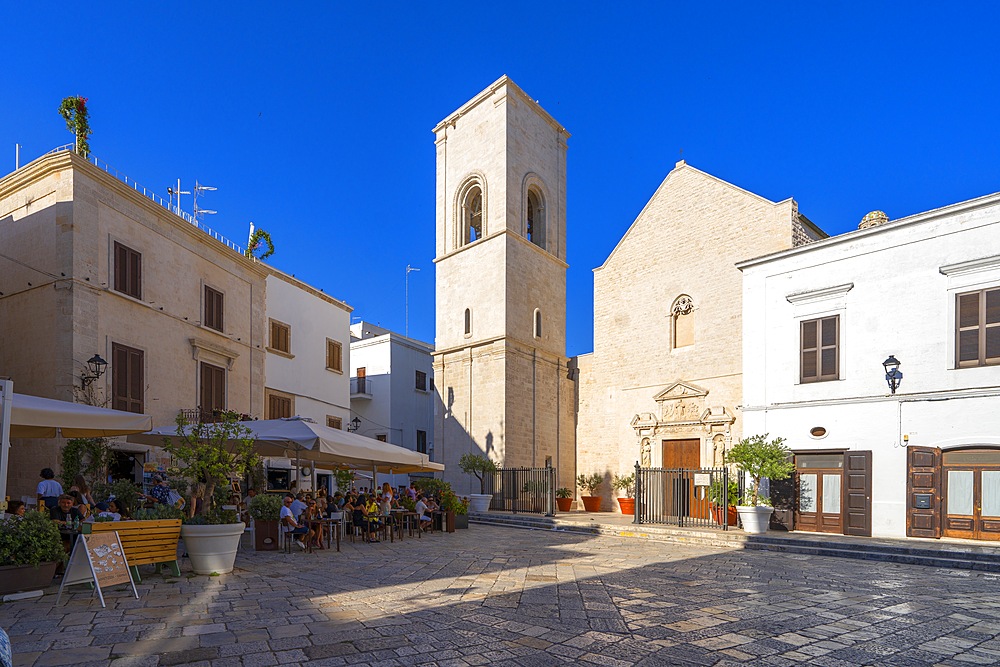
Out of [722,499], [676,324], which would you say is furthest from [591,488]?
[722,499]

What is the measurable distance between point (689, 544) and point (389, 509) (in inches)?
250

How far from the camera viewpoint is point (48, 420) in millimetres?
8422

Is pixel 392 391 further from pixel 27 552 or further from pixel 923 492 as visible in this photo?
pixel 27 552

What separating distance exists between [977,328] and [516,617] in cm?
1226

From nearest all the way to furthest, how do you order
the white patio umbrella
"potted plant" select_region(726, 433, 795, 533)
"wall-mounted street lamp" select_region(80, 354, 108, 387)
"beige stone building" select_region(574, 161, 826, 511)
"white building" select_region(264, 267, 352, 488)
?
the white patio umbrella
"wall-mounted street lamp" select_region(80, 354, 108, 387)
"potted plant" select_region(726, 433, 795, 533)
"beige stone building" select_region(574, 161, 826, 511)
"white building" select_region(264, 267, 352, 488)

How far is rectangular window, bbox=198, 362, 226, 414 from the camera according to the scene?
1781 centimetres

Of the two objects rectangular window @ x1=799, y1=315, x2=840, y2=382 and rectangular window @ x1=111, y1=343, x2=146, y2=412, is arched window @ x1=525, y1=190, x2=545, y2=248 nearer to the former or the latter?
rectangular window @ x1=799, y1=315, x2=840, y2=382

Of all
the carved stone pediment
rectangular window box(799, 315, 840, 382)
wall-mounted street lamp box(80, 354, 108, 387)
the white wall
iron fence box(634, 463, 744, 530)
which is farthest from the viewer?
the white wall

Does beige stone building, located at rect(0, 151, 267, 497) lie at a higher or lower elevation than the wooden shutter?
higher

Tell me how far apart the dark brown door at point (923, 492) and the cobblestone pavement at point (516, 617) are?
3.91 metres

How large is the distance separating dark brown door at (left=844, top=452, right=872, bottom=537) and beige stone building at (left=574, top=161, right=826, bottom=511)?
4.74 m

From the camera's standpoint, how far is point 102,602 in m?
6.47

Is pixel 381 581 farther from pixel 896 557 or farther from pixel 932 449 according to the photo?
pixel 932 449

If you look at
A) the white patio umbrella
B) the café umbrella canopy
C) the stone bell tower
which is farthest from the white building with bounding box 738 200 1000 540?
the white patio umbrella
